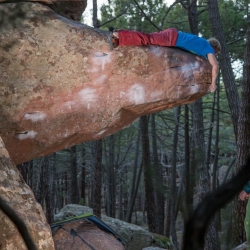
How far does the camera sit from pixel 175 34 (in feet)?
22.9

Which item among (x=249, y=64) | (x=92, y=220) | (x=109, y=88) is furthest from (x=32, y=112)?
(x=249, y=64)

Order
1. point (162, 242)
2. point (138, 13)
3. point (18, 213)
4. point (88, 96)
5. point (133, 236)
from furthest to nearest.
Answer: point (138, 13), point (162, 242), point (133, 236), point (88, 96), point (18, 213)

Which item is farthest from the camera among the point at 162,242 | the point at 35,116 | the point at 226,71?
the point at 162,242

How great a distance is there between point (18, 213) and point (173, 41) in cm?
398

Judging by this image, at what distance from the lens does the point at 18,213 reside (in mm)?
3928

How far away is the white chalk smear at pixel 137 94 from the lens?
6.70 meters

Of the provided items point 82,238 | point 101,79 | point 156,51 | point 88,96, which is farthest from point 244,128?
point 82,238

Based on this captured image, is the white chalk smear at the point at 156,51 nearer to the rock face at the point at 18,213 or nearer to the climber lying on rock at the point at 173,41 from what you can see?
the climber lying on rock at the point at 173,41

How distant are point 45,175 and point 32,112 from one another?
16.3ft

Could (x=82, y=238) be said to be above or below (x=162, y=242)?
above

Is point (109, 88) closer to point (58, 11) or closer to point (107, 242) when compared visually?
point (58, 11)

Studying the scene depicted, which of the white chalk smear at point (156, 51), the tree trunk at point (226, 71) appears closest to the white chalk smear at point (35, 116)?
the white chalk smear at point (156, 51)

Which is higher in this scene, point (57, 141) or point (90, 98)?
point (90, 98)

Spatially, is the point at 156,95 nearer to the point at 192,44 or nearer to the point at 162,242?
the point at 192,44
